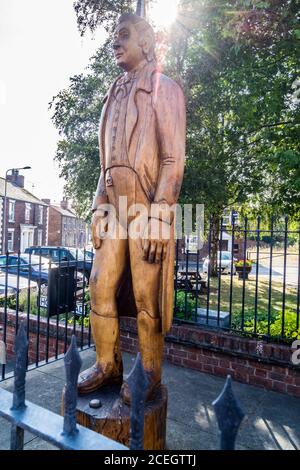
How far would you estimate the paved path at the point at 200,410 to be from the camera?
2670mm

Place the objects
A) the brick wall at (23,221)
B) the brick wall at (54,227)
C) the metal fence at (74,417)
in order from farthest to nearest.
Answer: the brick wall at (54,227) → the brick wall at (23,221) → the metal fence at (74,417)

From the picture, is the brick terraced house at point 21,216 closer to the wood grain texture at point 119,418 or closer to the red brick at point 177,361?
the red brick at point 177,361

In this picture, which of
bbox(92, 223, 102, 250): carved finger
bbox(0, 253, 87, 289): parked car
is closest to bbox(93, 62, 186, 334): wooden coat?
bbox(92, 223, 102, 250): carved finger

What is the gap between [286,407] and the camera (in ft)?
11.1

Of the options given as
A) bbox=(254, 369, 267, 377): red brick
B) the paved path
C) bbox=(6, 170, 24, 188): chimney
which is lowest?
the paved path

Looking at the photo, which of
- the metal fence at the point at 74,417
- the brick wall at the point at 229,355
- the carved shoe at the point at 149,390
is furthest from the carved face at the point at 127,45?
the brick wall at the point at 229,355

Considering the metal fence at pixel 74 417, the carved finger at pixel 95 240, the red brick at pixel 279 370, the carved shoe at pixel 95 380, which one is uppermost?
the carved finger at pixel 95 240

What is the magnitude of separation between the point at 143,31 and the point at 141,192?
1138mm

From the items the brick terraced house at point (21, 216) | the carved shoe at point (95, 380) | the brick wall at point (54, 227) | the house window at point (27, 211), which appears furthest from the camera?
the brick wall at point (54, 227)

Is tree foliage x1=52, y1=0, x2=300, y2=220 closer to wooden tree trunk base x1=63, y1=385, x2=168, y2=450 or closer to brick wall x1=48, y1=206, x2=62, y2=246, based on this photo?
wooden tree trunk base x1=63, y1=385, x2=168, y2=450

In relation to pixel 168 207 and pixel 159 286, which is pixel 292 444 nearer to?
pixel 159 286

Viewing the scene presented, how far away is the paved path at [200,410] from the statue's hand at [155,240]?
4.75 ft

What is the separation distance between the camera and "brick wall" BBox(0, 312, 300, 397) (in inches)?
148

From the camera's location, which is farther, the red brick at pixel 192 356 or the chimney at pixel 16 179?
the chimney at pixel 16 179
